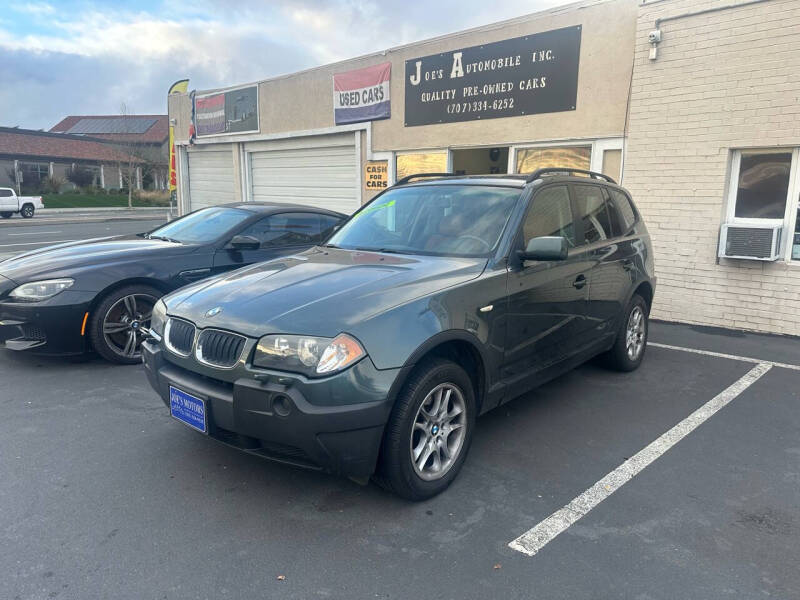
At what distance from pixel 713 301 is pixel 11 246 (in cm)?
1865

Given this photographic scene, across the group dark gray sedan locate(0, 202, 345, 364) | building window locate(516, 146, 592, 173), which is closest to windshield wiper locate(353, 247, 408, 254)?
dark gray sedan locate(0, 202, 345, 364)

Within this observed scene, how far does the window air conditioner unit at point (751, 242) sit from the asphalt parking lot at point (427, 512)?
2.75 meters

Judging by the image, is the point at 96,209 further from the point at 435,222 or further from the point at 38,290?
the point at 435,222

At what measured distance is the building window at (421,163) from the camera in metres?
10.1

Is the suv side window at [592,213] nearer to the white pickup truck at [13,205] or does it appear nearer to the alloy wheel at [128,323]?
the alloy wheel at [128,323]

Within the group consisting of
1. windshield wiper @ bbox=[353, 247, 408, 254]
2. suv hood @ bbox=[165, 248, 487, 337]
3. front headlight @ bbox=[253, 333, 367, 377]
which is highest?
windshield wiper @ bbox=[353, 247, 408, 254]

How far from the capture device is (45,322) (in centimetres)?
499

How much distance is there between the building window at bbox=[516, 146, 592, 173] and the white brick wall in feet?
A: 2.30

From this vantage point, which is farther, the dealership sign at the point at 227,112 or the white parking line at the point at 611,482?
the dealership sign at the point at 227,112

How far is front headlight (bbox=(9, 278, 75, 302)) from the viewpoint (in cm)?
504

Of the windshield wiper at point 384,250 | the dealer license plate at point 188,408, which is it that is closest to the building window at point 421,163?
the windshield wiper at point 384,250

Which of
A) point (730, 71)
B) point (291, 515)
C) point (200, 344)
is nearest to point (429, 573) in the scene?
point (291, 515)

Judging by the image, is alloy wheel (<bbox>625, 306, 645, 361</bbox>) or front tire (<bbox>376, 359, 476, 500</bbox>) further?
alloy wheel (<bbox>625, 306, 645, 361</bbox>)

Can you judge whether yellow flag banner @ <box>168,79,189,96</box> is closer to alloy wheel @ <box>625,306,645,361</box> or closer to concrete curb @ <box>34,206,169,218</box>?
alloy wheel @ <box>625,306,645,361</box>
